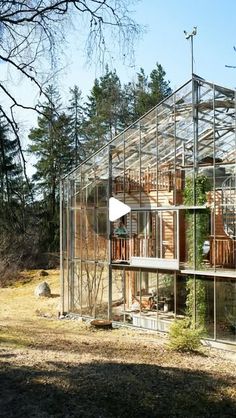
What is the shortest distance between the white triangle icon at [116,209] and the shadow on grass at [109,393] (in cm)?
993

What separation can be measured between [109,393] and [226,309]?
355 inches

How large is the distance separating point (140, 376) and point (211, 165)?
909cm

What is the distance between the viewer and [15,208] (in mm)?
4871

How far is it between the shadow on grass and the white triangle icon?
32.6 feet

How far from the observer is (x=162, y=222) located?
17141 millimetres

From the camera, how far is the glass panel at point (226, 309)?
14891 mm

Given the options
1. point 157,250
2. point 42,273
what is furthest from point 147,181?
point 42,273

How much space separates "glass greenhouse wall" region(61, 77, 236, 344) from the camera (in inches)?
611

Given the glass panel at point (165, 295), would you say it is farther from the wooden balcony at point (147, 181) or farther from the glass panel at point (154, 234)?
the wooden balcony at point (147, 181)

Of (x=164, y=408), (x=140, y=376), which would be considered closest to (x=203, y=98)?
(x=140, y=376)

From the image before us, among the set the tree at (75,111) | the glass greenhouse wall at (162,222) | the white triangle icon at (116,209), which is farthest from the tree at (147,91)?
the tree at (75,111)

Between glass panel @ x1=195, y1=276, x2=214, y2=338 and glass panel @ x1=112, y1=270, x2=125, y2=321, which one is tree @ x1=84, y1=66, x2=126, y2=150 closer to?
glass panel @ x1=112, y1=270, x2=125, y2=321

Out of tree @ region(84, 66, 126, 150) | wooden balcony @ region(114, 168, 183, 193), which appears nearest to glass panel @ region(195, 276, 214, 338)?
wooden balcony @ region(114, 168, 183, 193)

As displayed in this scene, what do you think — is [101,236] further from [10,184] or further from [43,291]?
[10,184]
